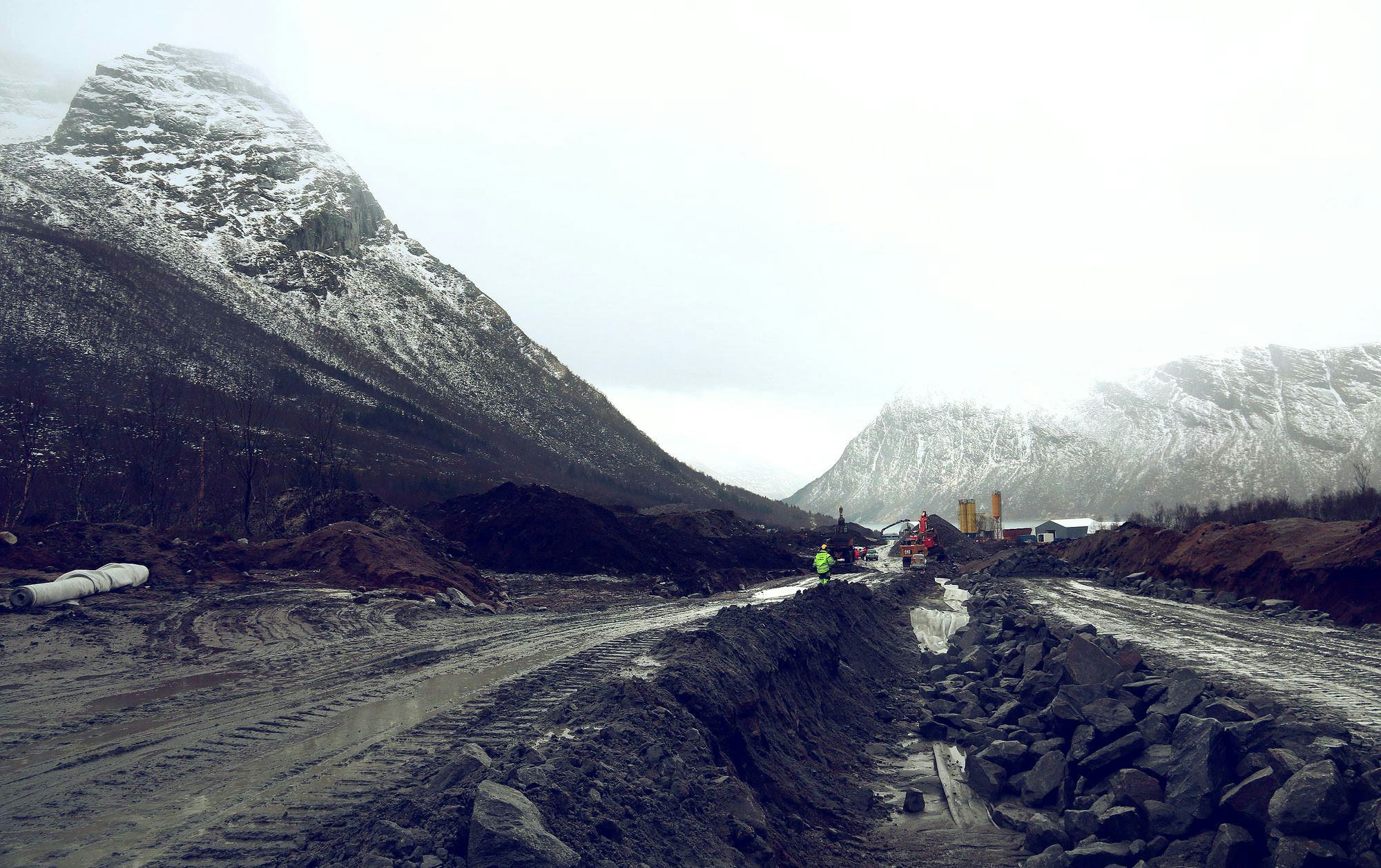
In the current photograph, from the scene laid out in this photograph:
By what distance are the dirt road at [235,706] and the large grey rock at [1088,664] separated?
22.0ft

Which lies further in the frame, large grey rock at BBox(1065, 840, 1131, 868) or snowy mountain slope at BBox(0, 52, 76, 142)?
snowy mountain slope at BBox(0, 52, 76, 142)

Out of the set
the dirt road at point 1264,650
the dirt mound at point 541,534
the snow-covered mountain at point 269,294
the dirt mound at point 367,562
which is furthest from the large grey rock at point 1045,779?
the snow-covered mountain at point 269,294

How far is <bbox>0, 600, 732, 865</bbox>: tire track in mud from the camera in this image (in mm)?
6281

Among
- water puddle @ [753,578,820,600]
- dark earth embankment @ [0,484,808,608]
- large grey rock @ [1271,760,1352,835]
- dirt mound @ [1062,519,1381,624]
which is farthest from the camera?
water puddle @ [753,578,820,600]

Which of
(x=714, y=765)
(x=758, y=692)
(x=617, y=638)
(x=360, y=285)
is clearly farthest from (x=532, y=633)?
(x=360, y=285)

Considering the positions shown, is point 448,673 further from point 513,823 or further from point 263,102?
point 263,102

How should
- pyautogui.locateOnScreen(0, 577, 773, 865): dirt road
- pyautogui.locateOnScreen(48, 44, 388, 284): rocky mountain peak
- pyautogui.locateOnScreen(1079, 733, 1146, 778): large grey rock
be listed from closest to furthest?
pyautogui.locateOnScreen(0, 577, 773, 865): dirt road
pyautogui.locateOnScreen(1079, 733, 1146, 778): large grey rock
pyautogui.locateOnScreen(48, 44, 388, 284): rocky mountain peak

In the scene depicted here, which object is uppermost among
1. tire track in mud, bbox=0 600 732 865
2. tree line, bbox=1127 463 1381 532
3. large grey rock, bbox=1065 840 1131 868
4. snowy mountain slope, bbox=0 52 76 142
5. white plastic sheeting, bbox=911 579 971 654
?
snowy mountain slope, bbox=0 52 76 142

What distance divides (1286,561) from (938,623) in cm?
1118

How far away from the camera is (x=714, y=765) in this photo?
806 centimetres

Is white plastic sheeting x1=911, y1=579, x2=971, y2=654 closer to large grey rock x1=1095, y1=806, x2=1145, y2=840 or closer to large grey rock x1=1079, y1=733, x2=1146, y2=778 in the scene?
large grey rock x1=1079, y1=733, x2=1146, y2=778

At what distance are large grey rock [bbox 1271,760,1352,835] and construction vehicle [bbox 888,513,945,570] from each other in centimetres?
4402

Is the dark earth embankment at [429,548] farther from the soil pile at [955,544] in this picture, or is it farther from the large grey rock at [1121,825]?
the large grey rock at [1121,825]

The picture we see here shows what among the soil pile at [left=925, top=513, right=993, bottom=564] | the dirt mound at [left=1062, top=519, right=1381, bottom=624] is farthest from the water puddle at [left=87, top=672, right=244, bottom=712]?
the soil pile at [left=925, top=513, right=993, bottom=564]
